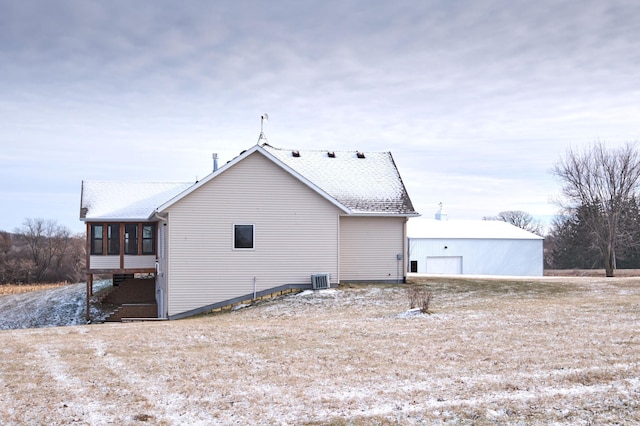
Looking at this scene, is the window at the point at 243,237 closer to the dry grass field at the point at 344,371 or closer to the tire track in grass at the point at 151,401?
the dry grass field at the point at 344,371

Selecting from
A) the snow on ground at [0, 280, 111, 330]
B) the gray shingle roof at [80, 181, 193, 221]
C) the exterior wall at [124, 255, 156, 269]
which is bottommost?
the snow on ground at [0, 280, 111, 330]

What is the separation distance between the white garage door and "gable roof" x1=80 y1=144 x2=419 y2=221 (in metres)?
17.3

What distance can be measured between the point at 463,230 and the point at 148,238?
27135mm

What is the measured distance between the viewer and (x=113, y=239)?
89.0 ft

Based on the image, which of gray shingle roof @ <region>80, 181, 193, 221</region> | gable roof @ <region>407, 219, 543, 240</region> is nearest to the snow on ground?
gray shingle roof @ <region>80, 181, 193, 221</region>

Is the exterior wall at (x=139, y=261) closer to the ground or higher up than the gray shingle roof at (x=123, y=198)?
closer to the ground

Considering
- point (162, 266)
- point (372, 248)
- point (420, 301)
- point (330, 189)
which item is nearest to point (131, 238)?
point (162, 266)

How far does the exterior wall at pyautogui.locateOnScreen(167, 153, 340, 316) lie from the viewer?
22344 millimetres

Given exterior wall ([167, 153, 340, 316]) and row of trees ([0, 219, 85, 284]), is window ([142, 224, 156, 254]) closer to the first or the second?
exterior wall ([167, 153, 340, 316])

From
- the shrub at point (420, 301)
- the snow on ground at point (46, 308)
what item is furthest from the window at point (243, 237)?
the snow on ground at point (46, 308)

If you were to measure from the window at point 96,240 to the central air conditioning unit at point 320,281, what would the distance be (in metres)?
10.6

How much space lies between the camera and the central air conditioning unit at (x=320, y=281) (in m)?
23.2

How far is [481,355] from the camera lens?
10242 mm

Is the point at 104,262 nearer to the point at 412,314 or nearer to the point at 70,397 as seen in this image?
the point at 412,314
